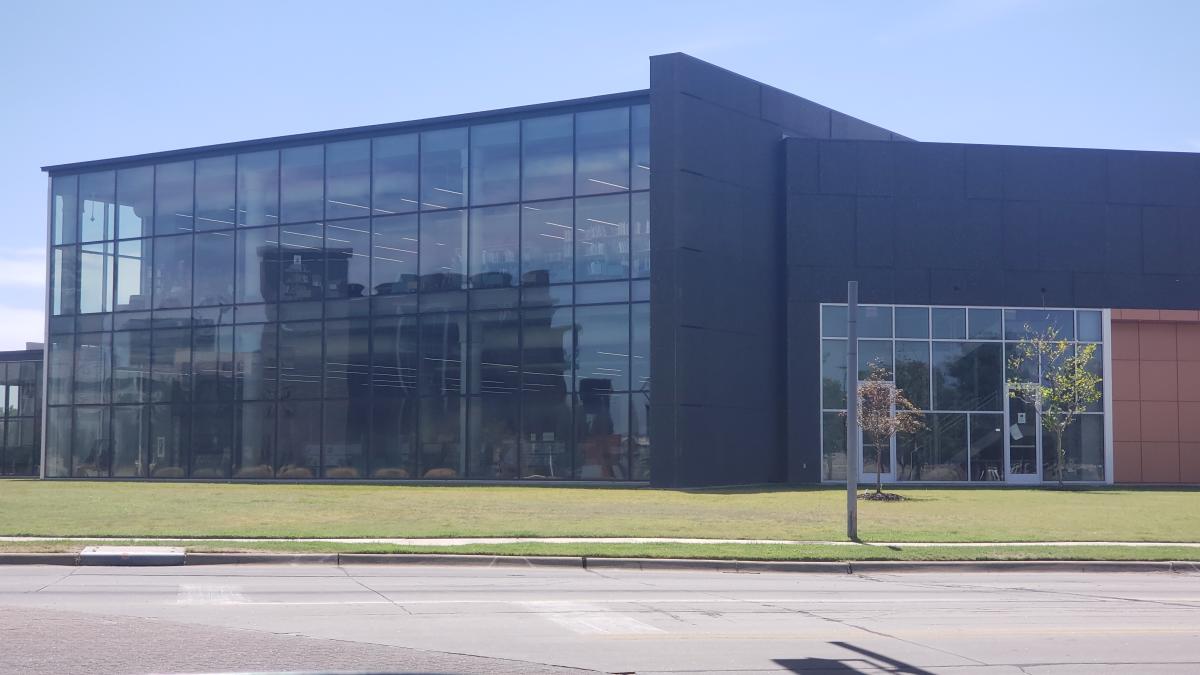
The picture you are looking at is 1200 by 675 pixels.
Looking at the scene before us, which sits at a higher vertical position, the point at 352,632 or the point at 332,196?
the point at 332,196

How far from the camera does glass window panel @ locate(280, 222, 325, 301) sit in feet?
141

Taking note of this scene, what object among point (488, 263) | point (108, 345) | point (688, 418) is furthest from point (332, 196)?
point (688, 418)

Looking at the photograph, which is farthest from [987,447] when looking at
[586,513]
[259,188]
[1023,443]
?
[259,188]

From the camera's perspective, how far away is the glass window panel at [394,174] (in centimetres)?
4188

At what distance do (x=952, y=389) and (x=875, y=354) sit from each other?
2798 millimetres

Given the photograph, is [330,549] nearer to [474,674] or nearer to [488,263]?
[474,674]

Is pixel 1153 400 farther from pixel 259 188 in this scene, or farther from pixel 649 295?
pixel 259 188

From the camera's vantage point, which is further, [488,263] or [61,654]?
[488,263]

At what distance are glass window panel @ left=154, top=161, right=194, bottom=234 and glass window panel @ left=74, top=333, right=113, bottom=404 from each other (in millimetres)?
4671

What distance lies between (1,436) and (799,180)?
118 ft

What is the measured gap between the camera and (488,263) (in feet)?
133

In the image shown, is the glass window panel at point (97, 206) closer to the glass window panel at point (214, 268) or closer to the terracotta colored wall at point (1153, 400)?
the glass window panel at point (214, 268)

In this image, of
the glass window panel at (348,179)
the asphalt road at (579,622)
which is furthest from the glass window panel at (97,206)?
the asphalt road at (579,622)

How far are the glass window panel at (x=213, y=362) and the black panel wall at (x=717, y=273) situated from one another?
15979 millimetres
